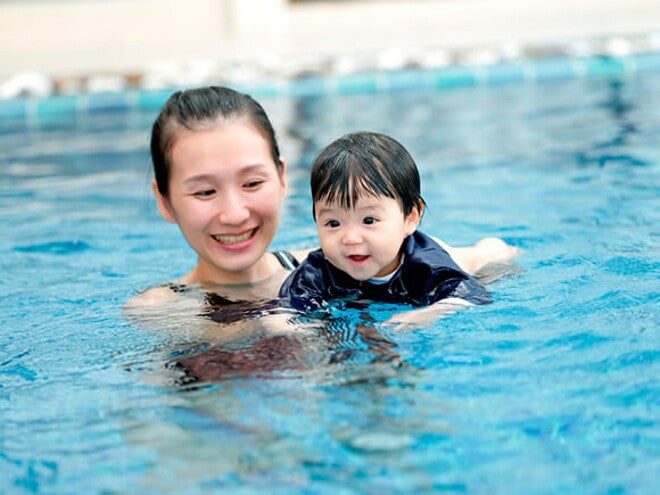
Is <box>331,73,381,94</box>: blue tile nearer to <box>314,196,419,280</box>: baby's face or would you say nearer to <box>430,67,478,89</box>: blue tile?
<box>430,67,478,89</box>: blue tile

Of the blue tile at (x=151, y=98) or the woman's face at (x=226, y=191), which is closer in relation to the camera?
the woman's face at (x=226, y=191)

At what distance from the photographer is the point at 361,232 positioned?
327 cm

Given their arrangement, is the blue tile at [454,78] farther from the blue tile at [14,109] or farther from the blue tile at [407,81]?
the blue tile at [14,109]

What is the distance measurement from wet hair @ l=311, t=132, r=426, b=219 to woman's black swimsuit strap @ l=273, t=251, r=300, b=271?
28.8 inches

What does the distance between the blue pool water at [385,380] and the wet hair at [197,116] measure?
1.99 feet

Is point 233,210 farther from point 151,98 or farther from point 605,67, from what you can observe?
point 605,67

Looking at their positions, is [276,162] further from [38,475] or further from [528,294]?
[38,475]

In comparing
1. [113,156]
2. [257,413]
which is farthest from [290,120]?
[257,413]

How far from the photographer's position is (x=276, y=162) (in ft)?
11.5

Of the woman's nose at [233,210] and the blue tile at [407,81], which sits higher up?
the blue tile at [407,81]

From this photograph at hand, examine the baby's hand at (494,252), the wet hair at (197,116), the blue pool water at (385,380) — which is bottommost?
the blue pool water at (385,380)

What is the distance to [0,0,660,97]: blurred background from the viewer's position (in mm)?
10922

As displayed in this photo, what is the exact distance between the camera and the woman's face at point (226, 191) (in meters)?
3.32

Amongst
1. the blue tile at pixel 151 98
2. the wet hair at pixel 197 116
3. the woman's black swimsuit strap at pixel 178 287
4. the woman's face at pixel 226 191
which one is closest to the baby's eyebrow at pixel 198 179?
the woman's face at pixel 226 191
